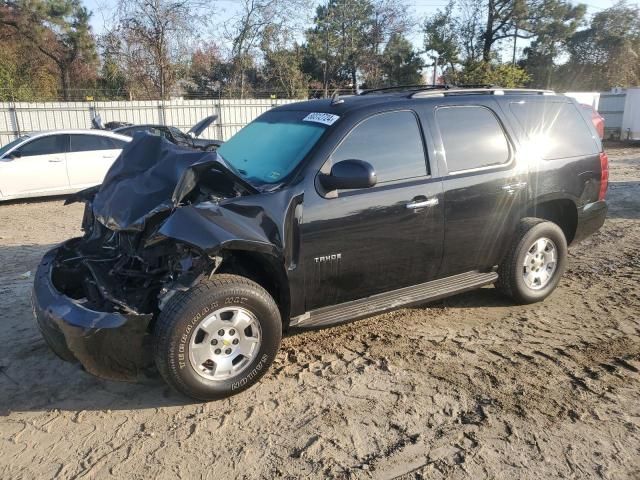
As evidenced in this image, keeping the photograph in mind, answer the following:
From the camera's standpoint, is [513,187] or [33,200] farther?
[33,200]

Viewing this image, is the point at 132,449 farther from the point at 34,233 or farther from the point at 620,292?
the point at 34,233

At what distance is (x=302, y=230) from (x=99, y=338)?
1435mm

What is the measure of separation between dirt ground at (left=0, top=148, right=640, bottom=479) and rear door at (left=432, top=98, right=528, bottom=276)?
664mm

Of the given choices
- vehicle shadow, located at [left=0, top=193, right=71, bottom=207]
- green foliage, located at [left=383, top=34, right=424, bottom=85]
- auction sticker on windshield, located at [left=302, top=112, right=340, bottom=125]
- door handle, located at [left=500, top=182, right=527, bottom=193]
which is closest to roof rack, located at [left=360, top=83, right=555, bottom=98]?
auction sticker on windshield, located at [left=302, top=112, right=340, bottom=125]

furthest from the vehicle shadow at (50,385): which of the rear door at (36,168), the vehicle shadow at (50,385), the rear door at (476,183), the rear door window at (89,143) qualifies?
the rear door window at (89,143)

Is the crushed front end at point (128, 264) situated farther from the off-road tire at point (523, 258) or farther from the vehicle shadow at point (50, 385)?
the off-road tire at point (523, 258)

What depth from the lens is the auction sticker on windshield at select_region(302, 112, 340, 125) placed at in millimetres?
3887

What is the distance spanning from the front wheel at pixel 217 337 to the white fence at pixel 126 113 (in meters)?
13.8

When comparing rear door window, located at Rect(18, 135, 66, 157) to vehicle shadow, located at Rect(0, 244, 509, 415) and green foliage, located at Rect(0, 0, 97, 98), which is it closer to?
vehicle shadow, located at Rect(0, 244, 509, 415)

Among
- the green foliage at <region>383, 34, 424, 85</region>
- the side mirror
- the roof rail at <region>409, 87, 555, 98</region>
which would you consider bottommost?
the side mirror

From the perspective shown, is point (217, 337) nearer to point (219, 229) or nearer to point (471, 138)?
point (219, 229)

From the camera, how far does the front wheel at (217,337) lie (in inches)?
123

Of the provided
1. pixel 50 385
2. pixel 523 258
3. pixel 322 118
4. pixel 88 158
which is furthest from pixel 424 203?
pixel 88 158

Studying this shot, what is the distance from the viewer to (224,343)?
334 cm
